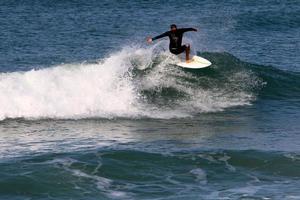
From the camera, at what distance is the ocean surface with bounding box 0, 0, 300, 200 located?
1512 centimetres

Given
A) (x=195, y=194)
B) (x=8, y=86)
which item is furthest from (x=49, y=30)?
(x=195, y=194)

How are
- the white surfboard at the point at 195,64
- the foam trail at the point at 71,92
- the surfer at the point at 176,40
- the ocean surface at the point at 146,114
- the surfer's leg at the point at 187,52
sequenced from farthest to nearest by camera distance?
the white surfboard at the point at 195,64, the surfer's leg at the point at 187,52, the surfer at the point at 176,40, the foam trail at the point at 71,92, the ocean surface at the point at 146,114

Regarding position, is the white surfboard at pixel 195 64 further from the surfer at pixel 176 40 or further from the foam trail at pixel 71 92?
the foam trail at pixel 71 92

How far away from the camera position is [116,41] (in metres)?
36.0

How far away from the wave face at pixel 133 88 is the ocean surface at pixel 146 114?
0.13ft

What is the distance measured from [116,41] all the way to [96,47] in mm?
1881

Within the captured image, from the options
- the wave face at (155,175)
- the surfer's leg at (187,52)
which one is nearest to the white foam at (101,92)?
the surfer's leg at (187,52)

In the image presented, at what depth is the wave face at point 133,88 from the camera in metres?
22.3

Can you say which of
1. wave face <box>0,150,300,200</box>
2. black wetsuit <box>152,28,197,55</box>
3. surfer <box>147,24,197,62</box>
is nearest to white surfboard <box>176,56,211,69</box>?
surfer <box>147,24,197,62</box>

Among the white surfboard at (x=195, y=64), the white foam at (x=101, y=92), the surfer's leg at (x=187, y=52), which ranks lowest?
the white foam at (x=101, y=92)

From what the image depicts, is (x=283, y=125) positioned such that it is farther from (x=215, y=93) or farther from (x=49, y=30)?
(x=49, y=30)

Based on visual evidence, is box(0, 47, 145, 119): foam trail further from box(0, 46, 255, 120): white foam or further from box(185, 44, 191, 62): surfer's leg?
box(185, 44, 191, 62): surfer's leg

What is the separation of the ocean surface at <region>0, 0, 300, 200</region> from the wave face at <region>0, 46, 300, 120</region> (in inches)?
1.5

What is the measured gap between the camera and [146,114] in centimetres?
2205
